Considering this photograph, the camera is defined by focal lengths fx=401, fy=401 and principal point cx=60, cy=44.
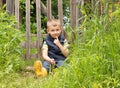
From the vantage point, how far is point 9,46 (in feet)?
17.0

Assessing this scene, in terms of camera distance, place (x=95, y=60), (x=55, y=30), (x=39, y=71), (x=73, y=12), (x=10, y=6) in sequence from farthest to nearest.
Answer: (x=10, y=6)
(x=73, y=12)
(x=55, y=30)
(x=39, y=71)
(x=95, y=60)

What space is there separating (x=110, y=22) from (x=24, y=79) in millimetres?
1513

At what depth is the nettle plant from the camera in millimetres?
5016

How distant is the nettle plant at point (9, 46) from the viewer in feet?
16.5

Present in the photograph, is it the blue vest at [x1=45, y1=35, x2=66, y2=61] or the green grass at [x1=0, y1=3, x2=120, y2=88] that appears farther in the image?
the blue vest at [x1=45, y1=35, x2=66, y2=61]

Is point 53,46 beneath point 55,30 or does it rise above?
beneath

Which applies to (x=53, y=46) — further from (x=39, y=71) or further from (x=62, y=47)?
(x=39, y=71)

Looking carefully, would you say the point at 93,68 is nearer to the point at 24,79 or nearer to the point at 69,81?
the point at 69,81

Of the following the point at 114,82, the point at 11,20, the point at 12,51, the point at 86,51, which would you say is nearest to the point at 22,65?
the point at 12,51

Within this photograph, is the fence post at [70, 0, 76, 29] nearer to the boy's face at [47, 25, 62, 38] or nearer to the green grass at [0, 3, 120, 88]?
the boy's face at [47, 25, 62, 38]

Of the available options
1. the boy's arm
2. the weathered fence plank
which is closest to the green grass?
the boy's arm

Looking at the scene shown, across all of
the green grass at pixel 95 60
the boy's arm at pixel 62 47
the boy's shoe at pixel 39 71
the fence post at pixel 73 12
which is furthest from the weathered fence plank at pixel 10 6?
the green grass at pixel 95 60

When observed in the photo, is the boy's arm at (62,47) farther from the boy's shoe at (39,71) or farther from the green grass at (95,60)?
the green grass at (95,60)

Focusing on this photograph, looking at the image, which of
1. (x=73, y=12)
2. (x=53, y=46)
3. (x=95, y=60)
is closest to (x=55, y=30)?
(x=53, y=46)
